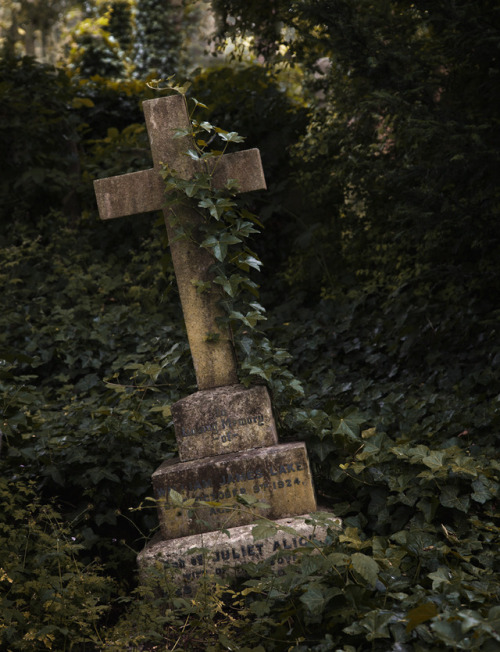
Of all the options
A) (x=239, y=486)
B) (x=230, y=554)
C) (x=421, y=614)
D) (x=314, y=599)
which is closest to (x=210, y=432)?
(x=239, y=486)

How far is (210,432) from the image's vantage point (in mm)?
3664

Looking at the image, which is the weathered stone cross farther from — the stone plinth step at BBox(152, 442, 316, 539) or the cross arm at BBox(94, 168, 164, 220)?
the stone plinth step at BBox(152, 442, 316, 539)

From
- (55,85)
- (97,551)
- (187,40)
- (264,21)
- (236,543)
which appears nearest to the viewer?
(236,543)

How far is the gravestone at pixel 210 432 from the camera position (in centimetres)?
339

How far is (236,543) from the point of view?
10.8 feet

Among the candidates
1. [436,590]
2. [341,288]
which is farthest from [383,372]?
[436,590]

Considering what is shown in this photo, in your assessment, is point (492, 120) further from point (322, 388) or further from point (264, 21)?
point (264, 21)

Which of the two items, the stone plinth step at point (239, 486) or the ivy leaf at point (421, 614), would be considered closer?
the ivy leaf at point (421, 614)

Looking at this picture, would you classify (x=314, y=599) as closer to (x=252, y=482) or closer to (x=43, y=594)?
(x=252, y=482)

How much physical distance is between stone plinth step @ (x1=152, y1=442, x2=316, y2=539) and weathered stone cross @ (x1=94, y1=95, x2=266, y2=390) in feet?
1.67

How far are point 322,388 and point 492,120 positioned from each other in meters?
2.38

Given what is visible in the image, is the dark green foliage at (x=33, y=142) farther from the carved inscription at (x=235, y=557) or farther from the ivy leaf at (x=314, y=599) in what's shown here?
the ivy leaf at (x=314, y=599)

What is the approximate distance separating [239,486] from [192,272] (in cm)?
118

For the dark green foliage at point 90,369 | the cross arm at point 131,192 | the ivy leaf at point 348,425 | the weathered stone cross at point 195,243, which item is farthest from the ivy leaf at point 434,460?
the cross arm at point 131,192
